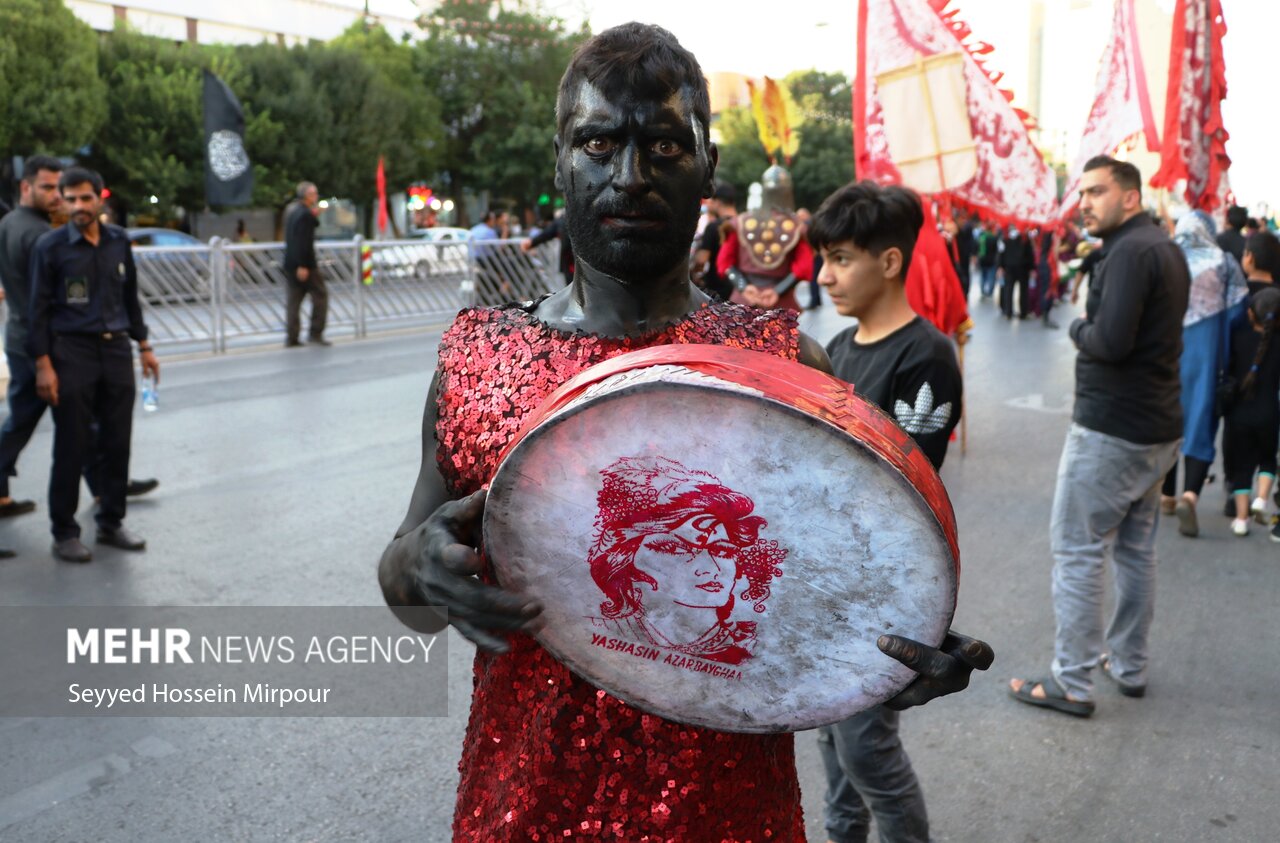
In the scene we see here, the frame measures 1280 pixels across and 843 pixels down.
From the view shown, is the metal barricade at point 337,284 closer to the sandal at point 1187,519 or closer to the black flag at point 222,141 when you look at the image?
the black flag at point 222,141

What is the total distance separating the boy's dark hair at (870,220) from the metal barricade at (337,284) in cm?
1144

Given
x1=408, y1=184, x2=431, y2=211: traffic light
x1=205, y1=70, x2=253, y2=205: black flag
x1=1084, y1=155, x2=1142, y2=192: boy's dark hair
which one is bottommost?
x1=1084, y1=155, x2=1142, y2=192: boy's dark hair

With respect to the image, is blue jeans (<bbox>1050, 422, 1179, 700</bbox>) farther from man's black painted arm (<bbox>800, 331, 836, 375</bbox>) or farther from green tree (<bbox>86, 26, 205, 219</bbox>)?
green tree (<bbox>86, 26, 205, 219</bbox>)

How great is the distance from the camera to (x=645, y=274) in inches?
60.5

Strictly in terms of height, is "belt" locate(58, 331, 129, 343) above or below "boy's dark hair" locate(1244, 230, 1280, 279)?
below

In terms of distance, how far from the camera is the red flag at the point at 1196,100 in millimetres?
5547

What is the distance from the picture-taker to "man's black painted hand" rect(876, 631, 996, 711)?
130 centimetres

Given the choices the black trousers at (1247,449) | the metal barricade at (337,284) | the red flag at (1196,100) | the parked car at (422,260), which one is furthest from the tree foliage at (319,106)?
the red flag at (1196,100)

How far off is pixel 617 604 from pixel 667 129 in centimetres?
64

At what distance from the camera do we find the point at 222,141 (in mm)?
15617

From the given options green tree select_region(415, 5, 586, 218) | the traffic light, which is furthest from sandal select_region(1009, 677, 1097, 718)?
green tree select_region(415, 5, 586, 218)

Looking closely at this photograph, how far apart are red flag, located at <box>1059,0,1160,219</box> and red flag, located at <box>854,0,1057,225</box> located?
68cm

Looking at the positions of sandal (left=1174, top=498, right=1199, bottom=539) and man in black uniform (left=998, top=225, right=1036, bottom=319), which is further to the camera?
man in black uniform (left=998, top=225, right=1036, bottom=319)

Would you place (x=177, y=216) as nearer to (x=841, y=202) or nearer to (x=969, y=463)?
(x=969, y=463)
